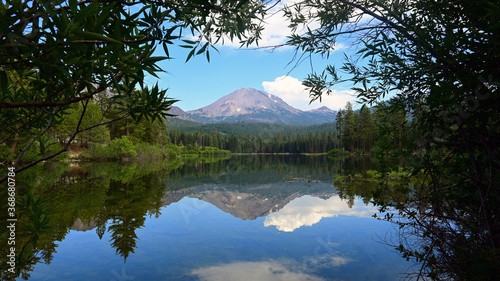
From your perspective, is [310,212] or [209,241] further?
[310,212]

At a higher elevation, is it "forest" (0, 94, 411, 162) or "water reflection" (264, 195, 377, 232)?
"forest" (0, 94, 411, 162)

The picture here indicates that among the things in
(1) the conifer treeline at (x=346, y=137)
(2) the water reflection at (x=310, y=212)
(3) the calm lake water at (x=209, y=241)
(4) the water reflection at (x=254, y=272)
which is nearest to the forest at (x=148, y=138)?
(1) the conifer treeline at (x=346, y=137)

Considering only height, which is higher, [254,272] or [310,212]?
[254,272]

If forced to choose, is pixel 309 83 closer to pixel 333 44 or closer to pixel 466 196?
pixel 333 44

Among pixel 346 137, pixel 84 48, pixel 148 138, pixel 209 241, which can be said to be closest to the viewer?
pixel 84 48

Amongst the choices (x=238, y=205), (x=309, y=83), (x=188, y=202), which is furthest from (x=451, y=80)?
(x=188, y=202)

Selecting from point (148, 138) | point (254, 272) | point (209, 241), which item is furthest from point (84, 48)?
point (148, 138)

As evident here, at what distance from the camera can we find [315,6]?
4879 millimetres

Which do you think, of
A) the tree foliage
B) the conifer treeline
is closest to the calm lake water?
the conifer treeline

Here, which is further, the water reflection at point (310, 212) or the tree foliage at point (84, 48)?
the water reflection at point (310, 212)

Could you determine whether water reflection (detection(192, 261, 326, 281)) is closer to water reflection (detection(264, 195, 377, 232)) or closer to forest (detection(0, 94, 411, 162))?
water reflection (detection(264, 195, 377, 232))

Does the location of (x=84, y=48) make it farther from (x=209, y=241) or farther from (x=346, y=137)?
(x=346, y=137)

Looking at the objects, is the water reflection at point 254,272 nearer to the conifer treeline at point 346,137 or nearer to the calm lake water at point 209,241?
the calm lake water at point 209,241

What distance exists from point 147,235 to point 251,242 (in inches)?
141
